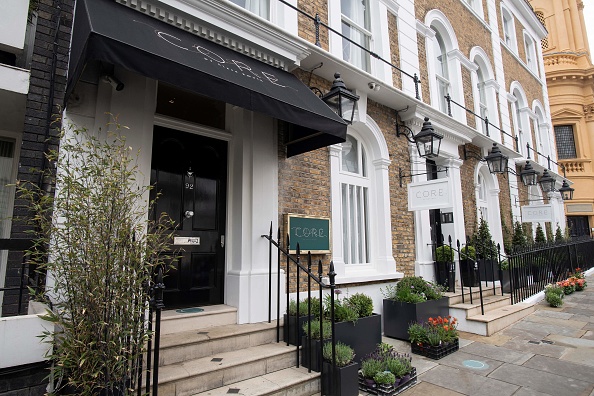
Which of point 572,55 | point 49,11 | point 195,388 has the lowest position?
point 195,388

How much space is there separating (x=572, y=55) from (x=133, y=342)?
25.7 metres

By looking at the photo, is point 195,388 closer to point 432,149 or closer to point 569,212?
point 432,149

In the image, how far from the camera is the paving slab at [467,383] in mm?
3854

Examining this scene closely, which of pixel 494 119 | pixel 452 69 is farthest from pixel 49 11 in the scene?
pixel 494 119

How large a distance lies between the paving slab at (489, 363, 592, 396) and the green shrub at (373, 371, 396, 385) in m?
1.39

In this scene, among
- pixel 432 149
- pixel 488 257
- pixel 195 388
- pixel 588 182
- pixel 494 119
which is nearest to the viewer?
pixel 195 388

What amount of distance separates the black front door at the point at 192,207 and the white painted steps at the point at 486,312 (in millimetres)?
4346

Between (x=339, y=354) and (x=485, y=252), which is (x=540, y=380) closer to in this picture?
(x=339, y=354)

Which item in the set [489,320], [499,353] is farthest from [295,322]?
[489,320]

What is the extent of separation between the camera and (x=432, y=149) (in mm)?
6574

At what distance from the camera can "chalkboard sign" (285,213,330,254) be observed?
5035mm

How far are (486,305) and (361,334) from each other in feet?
12.3

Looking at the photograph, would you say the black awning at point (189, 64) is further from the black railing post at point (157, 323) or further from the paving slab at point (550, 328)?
the paving slab at point (550, 328)

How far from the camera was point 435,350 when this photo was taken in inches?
194
